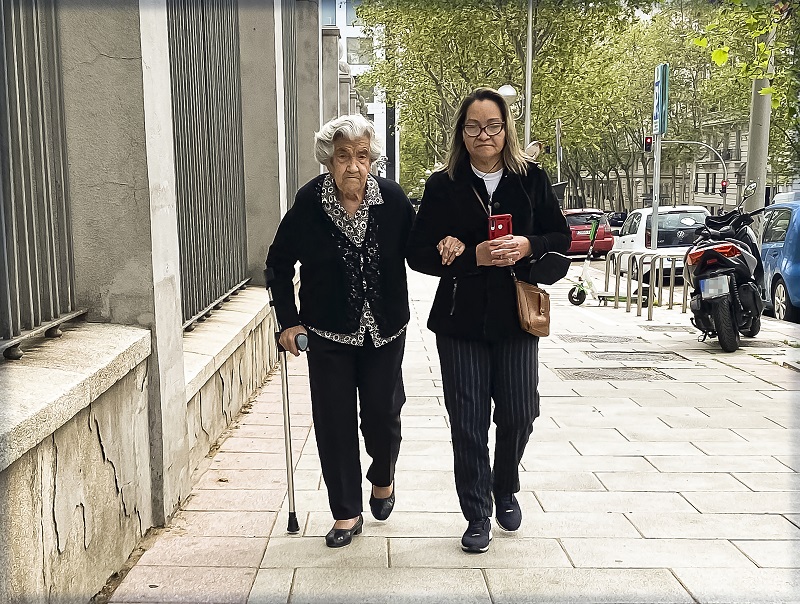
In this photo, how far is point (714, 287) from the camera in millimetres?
10641

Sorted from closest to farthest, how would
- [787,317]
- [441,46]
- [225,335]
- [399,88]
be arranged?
[225,335]
[787,317]
[441,46]
[399,88]

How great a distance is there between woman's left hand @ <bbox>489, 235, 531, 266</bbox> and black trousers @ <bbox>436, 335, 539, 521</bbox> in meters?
0.37

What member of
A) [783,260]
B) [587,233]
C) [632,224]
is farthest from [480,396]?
[587,233]

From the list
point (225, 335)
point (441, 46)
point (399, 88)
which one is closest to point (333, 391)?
point (225, 335)

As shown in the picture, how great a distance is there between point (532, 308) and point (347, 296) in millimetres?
775

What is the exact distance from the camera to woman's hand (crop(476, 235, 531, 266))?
14.0 ft

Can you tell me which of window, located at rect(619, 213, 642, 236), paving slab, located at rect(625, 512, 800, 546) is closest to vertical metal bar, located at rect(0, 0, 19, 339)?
paving slab, located at rect(625, 512, 800, 546)

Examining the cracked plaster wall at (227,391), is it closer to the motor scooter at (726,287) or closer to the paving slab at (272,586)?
the paving slab at (272,586)

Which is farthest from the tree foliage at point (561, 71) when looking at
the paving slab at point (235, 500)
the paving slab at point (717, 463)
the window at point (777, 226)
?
the paving slab at point (235, 500)

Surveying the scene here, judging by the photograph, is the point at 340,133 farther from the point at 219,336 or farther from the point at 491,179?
the point at 219,336

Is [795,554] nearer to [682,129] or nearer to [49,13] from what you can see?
[49,13]

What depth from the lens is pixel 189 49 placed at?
6.97 meters

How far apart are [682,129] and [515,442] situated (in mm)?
54759

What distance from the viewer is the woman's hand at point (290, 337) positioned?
4.41 m
